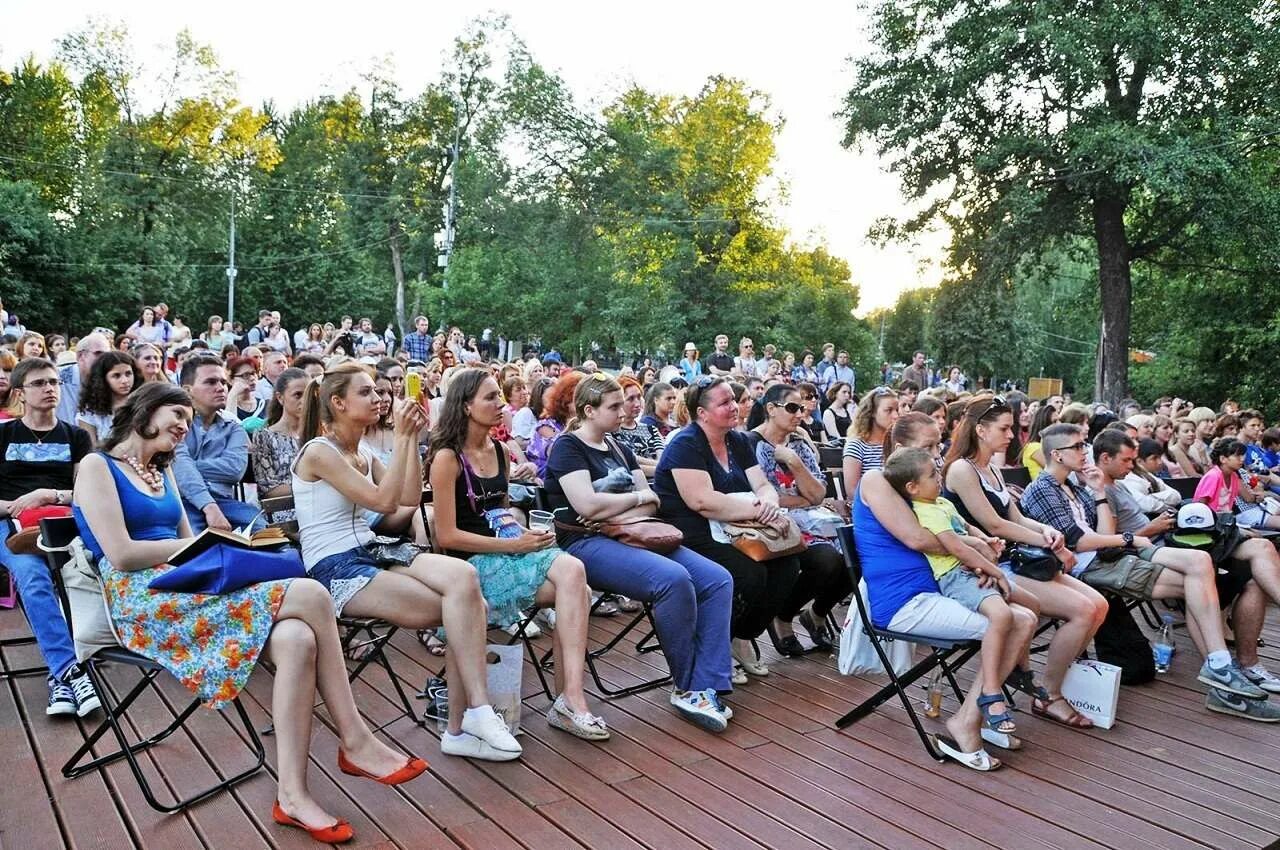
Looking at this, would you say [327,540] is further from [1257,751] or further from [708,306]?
[708,306]

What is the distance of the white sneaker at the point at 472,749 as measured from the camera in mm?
3131

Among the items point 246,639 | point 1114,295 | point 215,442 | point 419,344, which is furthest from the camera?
point 1114,295

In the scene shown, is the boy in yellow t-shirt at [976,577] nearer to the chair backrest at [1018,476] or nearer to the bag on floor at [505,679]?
the bag on floor at [505,679]

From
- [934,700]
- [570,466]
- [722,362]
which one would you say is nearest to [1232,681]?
[934,700]

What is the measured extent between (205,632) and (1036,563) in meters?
3.15

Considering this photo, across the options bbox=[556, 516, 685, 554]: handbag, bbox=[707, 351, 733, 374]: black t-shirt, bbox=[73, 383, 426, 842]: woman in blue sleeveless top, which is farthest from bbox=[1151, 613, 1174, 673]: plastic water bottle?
bbox=[707, 351, 733, 374]: black t-shirt

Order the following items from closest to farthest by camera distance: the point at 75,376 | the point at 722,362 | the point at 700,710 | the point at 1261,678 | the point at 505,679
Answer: the point at 505,679
the point at 700,710
the point at 1261,678
the point at 75,376
the point at 722,362

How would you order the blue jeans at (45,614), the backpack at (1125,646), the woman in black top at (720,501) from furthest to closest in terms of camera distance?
the backpack at (1125,646)
the woman in black top at (720,501)
the blue jeans at (45,614)

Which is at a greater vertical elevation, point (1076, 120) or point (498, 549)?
point (1076, 120)

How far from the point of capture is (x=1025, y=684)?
3840mm

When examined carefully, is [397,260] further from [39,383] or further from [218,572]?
[218,572]

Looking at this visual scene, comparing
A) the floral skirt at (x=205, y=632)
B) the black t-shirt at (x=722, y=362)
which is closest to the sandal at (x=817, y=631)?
the floral skirt at (x=205, y=632)

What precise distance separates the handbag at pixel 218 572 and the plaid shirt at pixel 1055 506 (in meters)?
3.41

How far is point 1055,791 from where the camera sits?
318cm
